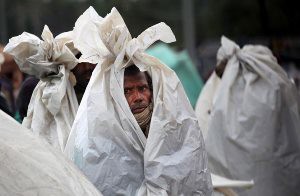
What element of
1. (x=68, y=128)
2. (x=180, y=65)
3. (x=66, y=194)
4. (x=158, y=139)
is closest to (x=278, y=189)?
(x=68, y=128)

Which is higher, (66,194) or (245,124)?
(66,194)

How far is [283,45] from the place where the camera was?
1103cm

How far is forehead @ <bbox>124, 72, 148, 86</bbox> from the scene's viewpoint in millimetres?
4645

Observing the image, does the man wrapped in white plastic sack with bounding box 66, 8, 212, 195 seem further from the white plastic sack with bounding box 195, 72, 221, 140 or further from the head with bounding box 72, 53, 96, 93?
the white plastic sack with bounding box 195, 72, 221, 140

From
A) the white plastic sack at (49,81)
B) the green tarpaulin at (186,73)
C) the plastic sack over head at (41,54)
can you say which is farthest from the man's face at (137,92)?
the green tarpaulin at (186,73)

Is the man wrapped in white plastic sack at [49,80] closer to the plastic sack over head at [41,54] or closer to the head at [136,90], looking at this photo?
the plastic sack over head at [41,54]

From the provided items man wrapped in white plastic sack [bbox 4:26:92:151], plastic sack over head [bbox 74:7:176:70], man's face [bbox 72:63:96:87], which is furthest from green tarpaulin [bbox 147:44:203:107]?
plastic sack over head [bbox 74:7:176:70]

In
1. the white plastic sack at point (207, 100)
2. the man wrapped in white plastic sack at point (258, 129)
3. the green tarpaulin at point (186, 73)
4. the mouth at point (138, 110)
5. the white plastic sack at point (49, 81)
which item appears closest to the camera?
the mouth at point (138, 110)

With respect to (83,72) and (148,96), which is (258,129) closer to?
(83,72)

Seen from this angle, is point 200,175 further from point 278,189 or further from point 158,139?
point 278,189

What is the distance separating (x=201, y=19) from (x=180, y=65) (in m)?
1.65

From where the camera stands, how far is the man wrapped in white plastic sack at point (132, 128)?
4395mm

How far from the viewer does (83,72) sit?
17.8ft

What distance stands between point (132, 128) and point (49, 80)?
3.31 feet
